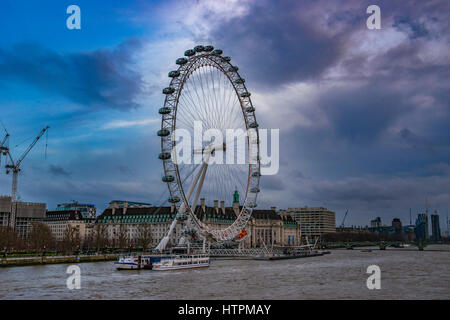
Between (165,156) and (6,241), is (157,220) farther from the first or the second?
(165,156)

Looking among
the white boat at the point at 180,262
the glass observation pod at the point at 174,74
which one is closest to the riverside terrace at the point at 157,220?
the white boat at the point at 180,262

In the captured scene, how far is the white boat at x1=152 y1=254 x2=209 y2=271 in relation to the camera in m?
60.4

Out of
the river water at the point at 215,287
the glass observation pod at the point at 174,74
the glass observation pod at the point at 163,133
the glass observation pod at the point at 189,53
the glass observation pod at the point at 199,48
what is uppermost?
the glass observation pod at the point at 199,48

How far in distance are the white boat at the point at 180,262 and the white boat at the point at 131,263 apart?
7.00 feet

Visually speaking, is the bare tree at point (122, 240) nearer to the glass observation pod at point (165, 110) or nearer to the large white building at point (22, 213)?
the large white building at point (22, 213)

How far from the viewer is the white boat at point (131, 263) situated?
197 feet

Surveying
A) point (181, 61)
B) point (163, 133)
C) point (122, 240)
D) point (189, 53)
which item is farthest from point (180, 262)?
point (122, 240)

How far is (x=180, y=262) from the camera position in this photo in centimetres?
6444

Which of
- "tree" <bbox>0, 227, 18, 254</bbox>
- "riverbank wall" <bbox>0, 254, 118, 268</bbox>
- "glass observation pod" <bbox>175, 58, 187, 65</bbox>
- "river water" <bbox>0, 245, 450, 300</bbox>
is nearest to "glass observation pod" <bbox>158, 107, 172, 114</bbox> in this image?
"glass observation pod" <bbox>175, 58, 187, 65</bbox>

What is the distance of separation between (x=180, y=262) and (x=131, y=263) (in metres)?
7.03

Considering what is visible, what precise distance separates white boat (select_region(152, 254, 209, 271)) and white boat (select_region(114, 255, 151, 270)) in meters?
2.13
